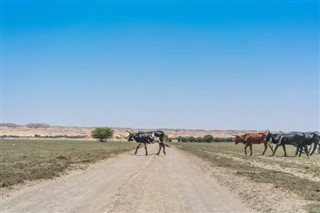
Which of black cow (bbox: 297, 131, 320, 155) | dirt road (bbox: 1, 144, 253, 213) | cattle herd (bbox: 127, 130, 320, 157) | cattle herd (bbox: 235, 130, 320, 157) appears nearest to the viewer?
dirt road (bbox: 1, 144, 253, 213)

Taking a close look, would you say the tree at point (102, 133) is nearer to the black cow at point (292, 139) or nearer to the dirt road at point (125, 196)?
the black cow at point (292, 139)

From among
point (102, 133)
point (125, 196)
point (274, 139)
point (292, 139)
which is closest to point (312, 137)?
point (292, 139)

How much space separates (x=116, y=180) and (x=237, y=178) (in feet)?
22.8

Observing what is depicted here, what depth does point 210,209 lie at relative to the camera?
14.8m

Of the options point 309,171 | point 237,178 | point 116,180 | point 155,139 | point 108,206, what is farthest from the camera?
point 155,139

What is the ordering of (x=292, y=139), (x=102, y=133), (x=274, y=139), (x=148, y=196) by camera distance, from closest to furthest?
(x=148, y=196) < (x=292, y=139) < (x=274, y=139) < (x=102, y=133)

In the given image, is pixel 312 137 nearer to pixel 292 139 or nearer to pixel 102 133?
pixel 292 139

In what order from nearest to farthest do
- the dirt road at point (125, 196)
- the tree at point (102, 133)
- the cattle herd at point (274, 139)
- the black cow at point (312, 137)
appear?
the dirt road at point (125, 196), the cattle herd at point (274, 139), the black cow at point (312, 137), the tree at point (102, 133)

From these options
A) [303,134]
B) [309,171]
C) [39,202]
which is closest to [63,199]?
[39,202]

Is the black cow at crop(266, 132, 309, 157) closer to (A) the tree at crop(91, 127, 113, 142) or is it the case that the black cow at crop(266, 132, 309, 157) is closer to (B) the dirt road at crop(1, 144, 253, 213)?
(B) the dirt road at crop(1, 144, 253, 213)

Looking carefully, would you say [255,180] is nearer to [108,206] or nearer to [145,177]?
[145,177]

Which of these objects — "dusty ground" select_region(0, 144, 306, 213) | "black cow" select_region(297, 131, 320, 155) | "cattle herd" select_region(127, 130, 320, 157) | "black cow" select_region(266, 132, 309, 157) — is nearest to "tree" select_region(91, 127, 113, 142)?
"cattle herd" select_region(127, 130, 320, 157)

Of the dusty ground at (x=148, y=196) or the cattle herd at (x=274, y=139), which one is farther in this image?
the cattle herd at (x=274, y=139)

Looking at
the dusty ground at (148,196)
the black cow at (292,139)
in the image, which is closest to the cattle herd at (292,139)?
the black cow at (292,139)
